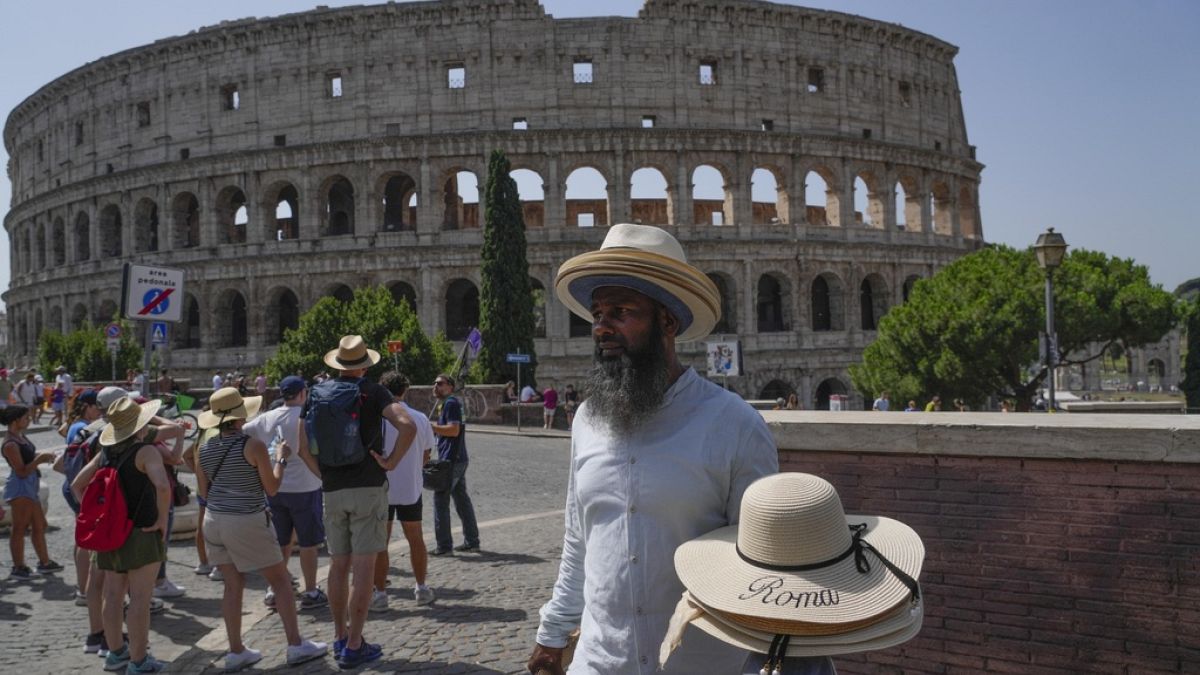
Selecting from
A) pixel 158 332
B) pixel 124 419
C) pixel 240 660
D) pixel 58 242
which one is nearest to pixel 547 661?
pixel 240 660

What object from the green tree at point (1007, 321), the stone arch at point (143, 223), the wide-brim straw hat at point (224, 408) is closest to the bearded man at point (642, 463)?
the wide-brim straw hat at point (224, 408)

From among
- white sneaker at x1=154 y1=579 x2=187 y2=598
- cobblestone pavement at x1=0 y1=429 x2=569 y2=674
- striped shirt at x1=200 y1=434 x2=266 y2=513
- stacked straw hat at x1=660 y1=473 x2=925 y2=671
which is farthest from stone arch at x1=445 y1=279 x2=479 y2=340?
stacked straw hat at x1=660 y1=473 x2=925 y2=671

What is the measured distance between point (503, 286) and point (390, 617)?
78.8ft

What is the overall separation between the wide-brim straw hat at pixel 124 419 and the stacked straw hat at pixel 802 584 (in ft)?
14.6

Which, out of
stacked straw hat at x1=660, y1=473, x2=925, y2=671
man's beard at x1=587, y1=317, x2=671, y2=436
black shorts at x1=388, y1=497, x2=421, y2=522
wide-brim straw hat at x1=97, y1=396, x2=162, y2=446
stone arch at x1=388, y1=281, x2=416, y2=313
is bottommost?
black shorts at x1=388, y1=497, x2=421, y2=522

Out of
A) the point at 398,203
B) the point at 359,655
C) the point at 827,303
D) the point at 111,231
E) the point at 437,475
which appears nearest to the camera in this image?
the point at 359,655

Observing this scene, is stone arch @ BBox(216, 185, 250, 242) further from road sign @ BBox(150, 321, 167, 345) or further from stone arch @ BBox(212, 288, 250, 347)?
road sign @ BBox(150, 321, 167, 345)

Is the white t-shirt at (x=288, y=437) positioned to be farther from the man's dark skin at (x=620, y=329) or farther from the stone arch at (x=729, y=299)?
the stone arch at (x=729, y=299)

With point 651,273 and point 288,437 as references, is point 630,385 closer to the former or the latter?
point 651,273

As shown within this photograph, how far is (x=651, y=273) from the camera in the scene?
2.93m

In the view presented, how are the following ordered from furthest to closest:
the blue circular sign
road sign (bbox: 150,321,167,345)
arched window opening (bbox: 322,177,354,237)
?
1. arched window opening (bbox: 322,177,354,237)
2. road sign (bbox: 150,321,167,345)
3. the blue circular sign

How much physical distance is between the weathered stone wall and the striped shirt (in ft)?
12.1

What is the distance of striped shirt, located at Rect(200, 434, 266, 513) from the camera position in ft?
19.7

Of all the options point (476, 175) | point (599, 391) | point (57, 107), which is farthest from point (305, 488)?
point (57, 107)
